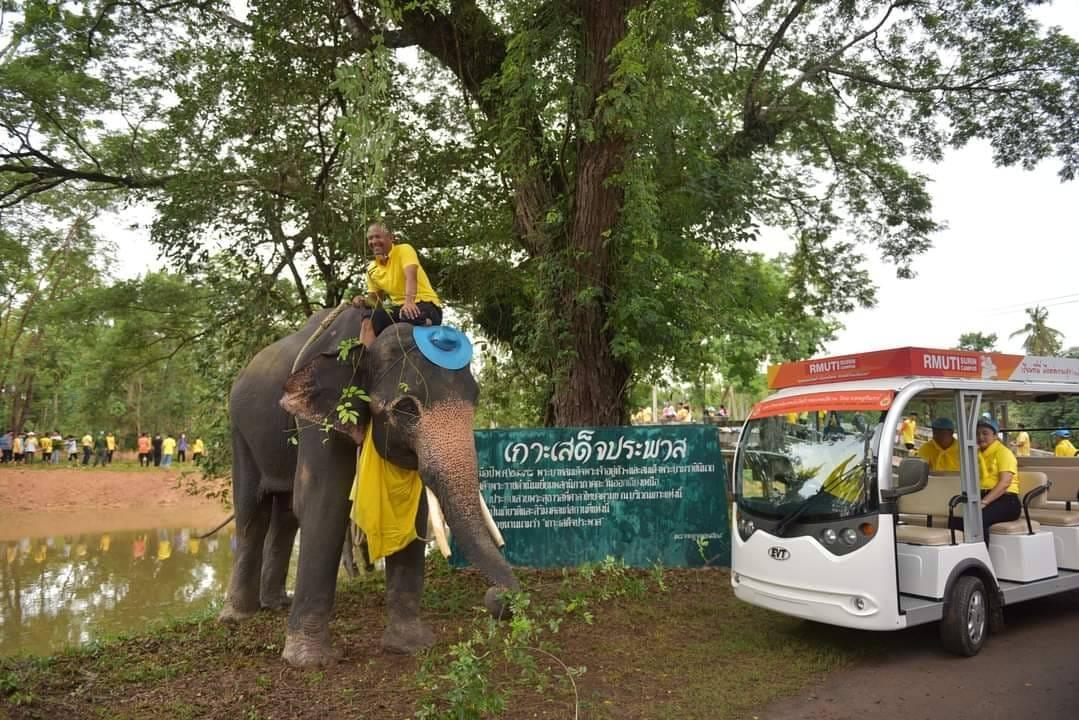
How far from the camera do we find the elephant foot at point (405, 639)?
603 cm

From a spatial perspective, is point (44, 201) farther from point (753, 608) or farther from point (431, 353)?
point (753, 608)

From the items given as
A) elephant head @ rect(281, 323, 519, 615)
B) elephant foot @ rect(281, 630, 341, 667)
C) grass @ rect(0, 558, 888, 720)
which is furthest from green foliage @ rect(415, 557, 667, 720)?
elephant foot @ rect(281, 630, 341, 667)

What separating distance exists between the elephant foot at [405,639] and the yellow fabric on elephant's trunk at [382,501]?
69 centimetres

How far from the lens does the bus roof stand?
6.36 metres

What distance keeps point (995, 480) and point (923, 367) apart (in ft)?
5.39

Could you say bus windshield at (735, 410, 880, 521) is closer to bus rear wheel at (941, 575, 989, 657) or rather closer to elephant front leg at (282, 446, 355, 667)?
bus rear wheel at (941, 575, 989, 657)

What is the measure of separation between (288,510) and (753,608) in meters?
4.86

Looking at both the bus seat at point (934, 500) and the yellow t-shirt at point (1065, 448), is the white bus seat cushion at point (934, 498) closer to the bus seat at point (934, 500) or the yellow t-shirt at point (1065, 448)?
the bus seat at point (934, 500)

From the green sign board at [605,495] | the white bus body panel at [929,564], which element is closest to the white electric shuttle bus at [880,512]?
the white bus body panel at [929,564]

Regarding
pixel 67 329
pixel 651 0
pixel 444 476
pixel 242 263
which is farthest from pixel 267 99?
pixel 67 329

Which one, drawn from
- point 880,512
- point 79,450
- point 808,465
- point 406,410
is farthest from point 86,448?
point 880,512

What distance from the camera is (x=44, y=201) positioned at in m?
19.0

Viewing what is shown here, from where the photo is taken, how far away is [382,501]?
18.7ft

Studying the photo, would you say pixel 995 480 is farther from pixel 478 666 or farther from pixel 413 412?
pixel 413 412
